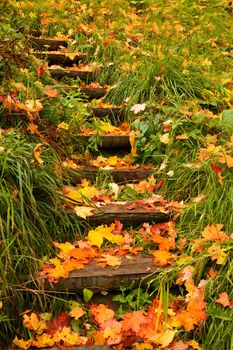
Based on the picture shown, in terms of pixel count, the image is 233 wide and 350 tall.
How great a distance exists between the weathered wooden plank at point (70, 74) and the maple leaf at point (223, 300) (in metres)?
2.93

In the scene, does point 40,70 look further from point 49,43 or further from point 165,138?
point 49,43

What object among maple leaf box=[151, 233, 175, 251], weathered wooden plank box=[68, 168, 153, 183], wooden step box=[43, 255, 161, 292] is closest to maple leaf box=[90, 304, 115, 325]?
wooden step box=[43, 255, 161, 292]

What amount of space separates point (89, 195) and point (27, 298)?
93 cm

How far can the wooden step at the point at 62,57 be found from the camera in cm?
466

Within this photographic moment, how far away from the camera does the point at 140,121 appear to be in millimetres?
3750

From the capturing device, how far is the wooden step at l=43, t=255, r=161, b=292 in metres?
2.33

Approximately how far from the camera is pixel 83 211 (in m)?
2.73

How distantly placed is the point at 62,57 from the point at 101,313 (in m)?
3.23

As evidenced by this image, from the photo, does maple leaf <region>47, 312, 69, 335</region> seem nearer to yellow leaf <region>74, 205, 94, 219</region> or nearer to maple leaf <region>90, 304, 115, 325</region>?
maple leaf <region>90, 304, 115, 325</region>

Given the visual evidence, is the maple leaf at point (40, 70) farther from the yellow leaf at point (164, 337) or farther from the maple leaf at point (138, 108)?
the yellow leaf at point (164, 337)

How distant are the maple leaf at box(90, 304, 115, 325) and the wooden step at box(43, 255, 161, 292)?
101 millimetres

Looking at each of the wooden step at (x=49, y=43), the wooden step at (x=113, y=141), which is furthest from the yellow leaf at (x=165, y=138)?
the wooden step at (x=49, y=43)

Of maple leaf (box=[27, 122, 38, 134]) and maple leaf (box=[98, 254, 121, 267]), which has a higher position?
maple leaf (box=[27, 122, 38, 134])

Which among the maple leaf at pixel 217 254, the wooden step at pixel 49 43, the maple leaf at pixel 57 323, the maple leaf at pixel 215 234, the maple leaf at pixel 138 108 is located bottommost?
the maple leaf at pixel 57 323
